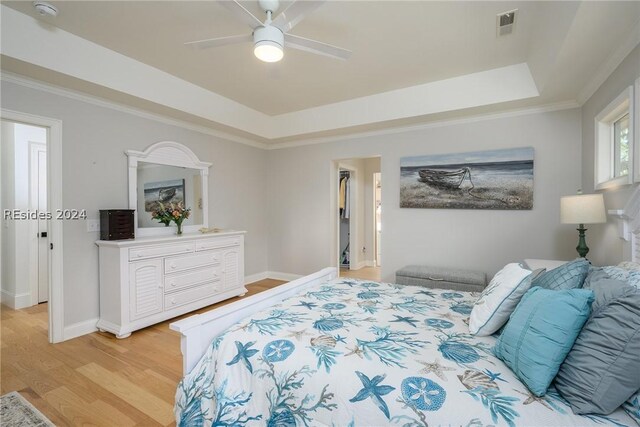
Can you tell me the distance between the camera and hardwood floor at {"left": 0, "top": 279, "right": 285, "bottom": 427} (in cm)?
183

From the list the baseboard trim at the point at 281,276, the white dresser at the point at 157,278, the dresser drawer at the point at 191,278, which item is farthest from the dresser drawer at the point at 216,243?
the baseboard trim at the point at 281,276

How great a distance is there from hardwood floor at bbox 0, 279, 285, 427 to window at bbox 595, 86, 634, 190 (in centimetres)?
359

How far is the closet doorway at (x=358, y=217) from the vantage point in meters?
5.86

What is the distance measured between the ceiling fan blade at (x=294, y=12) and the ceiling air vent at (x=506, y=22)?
156 cm

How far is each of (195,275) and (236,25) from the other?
2635mm

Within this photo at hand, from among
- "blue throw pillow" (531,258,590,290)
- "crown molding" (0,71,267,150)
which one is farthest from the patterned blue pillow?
"crown molding" (0,71,267,150)

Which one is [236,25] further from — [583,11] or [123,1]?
[583,11]

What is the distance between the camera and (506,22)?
2.35 meters

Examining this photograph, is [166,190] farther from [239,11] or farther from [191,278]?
[239,11]

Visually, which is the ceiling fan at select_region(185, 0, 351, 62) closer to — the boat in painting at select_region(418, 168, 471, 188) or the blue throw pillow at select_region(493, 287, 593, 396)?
the blue throw pillow at select_region(493, 287, 593, 396)

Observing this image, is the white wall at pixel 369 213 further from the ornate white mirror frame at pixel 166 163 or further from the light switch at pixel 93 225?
the light switch at pixel 93 225

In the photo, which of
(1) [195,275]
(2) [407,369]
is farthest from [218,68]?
(2) [407,369]

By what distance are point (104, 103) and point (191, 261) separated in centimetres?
190

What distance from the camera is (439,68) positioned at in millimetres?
3121
